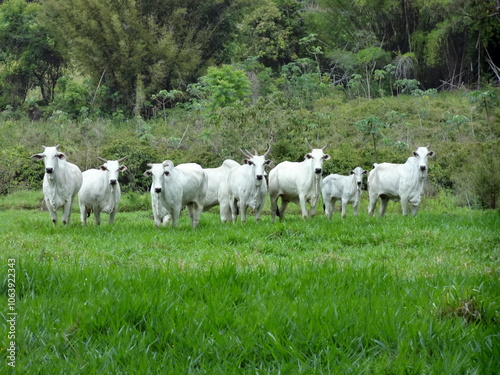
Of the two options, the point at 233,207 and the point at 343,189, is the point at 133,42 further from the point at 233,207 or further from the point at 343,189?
the point at 233,207

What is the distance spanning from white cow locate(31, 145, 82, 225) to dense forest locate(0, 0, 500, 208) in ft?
30.8

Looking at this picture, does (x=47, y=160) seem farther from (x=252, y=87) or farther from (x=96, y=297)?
(x=252, y=87)

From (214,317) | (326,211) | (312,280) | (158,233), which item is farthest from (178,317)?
(326,211)

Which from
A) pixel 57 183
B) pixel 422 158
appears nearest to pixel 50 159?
pixel 57 183

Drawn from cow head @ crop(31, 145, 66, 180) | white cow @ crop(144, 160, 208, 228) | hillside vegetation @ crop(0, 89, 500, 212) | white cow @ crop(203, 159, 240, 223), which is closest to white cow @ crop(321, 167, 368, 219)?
white cow @ crop(203, 159, 240, 223)

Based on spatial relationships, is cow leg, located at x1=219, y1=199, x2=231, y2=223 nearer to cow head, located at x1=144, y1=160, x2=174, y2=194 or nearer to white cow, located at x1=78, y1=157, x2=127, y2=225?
white cow, located at x1=78, y1=157, x2=127, y2=225

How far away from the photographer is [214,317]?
3.69 metres

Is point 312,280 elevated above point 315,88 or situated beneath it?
situated beneath

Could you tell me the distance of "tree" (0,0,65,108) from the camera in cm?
3353

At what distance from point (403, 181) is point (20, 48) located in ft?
91.5

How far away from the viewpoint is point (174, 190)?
1119 centimetres

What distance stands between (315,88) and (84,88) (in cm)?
1231

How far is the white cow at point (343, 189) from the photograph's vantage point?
15.3 m

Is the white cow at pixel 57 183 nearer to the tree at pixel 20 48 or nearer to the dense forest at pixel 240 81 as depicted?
the dense forest at pixel 240 81
